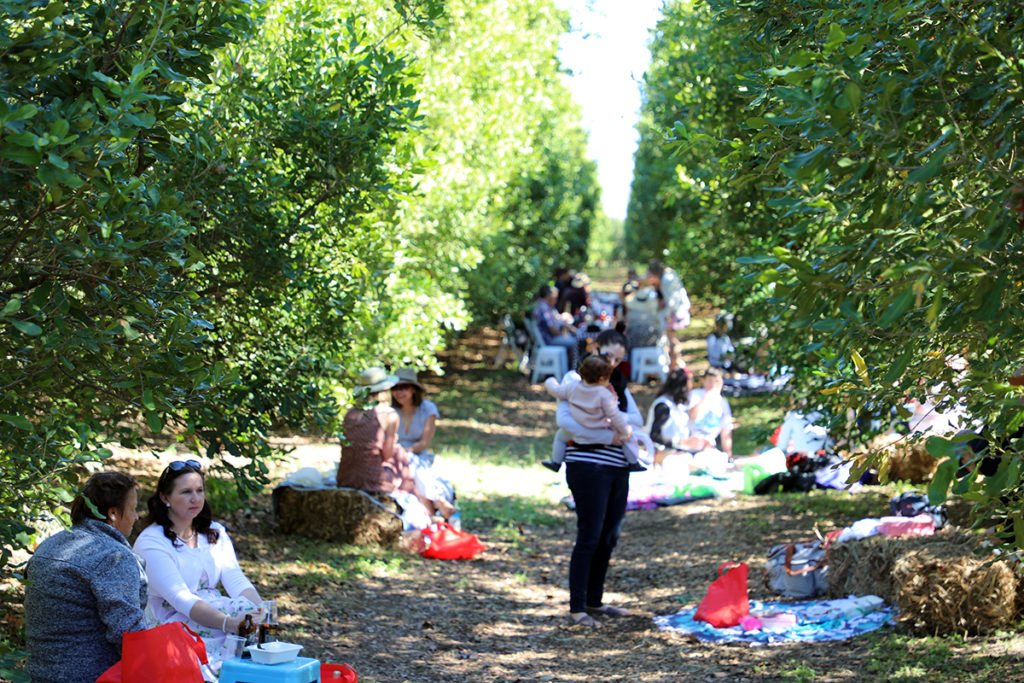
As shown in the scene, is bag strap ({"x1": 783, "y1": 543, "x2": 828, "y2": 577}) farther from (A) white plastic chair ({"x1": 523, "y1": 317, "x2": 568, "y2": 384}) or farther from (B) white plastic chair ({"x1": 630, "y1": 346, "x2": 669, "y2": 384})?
(A) white plastic chair ({"x1": 523, "y1": 317, "x2": 568, "y2": 384})

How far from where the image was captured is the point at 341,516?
7.90 meters

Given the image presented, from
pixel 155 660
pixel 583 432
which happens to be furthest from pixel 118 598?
pixel 583 432

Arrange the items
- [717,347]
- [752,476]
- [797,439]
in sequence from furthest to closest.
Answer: [717,347] → [752,476] → [797,439]

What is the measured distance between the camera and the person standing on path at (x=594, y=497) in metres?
6.25

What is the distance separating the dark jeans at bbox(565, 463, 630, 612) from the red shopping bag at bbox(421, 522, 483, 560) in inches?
66.0

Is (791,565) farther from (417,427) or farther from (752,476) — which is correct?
(417,427)

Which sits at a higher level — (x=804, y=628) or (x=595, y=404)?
(x=595, y=404)

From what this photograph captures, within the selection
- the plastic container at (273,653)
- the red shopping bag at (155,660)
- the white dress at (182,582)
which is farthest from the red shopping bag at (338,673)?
the white dress at (182,582)

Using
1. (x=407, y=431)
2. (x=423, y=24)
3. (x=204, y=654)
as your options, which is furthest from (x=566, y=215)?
(x=204, y=654)

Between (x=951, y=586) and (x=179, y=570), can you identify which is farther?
(x=951, y=586)

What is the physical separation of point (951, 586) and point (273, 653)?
363 centimetres

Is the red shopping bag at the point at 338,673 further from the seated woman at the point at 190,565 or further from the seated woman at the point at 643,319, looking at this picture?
the seated woman at the point at 643,319

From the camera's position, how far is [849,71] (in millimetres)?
2619

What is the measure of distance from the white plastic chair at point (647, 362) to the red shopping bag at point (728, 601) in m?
11.4
